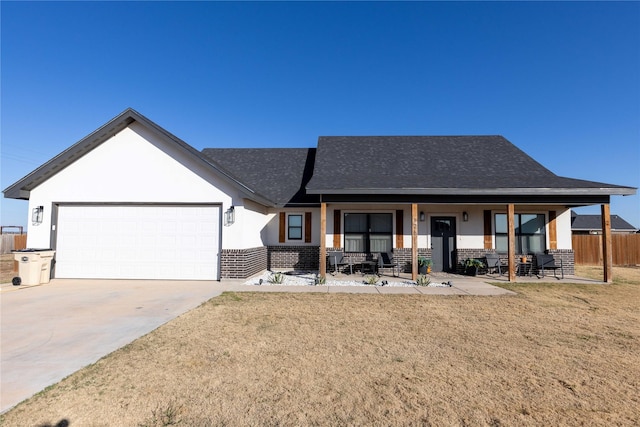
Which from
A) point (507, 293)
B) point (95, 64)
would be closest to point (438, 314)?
point (507, 293)

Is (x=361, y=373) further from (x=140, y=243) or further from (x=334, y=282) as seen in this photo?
(x=140, y=243)

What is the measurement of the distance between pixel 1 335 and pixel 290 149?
→ 1510cm

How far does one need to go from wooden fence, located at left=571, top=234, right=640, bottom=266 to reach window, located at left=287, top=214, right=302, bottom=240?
16.5 m

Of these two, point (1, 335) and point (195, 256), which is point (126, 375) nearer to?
point (1, 335)

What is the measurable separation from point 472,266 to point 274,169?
1082cm

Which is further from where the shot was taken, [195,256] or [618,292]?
[195,256]

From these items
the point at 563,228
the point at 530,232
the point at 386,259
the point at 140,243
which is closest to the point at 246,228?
the point at 140,243

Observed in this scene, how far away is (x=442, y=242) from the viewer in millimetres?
13164

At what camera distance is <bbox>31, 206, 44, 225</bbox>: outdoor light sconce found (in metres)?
10.4


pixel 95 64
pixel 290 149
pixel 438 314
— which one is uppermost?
pixel 95 64

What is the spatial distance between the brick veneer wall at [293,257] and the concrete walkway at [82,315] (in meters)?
4.05

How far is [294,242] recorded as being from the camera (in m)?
14.3

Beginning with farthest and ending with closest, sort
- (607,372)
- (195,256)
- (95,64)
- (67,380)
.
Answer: (95,64) < (195,256) < (607,372) < (67,380)

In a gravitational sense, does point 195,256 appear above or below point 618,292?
above
